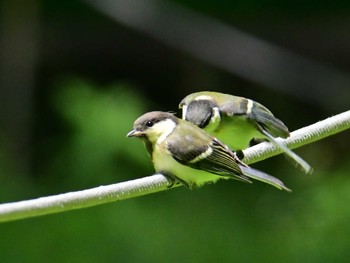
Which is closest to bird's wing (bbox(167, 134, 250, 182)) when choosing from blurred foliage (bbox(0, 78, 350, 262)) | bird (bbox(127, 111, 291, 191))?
bird (bbox(127, 111, 291, 191))

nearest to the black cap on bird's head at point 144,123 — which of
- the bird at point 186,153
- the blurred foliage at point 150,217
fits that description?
the bird at point 186,153

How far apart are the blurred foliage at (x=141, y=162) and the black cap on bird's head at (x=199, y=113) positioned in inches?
48.7

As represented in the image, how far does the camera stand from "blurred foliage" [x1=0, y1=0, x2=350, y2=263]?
11.9 feet

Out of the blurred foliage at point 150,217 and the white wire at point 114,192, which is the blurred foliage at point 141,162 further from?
the white wire at point 114,192

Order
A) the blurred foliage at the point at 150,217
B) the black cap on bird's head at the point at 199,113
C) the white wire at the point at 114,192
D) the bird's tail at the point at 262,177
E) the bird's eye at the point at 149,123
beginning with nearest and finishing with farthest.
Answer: the white wire at the point at 114,192 → the bird's tail at the point at 262,177 → the bird's eye at the point at 149,123 → the black cap on bird's head at the point at 199,113 → the blurred foliage at the point at 150,217

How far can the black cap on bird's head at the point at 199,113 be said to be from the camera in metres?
2.37

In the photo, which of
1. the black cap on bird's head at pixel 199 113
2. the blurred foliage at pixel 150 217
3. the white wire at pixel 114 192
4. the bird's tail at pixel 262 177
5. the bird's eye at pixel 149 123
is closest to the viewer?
the white wire at pixel 114 192

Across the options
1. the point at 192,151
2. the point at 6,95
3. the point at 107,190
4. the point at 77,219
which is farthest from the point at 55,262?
the point at 107,190

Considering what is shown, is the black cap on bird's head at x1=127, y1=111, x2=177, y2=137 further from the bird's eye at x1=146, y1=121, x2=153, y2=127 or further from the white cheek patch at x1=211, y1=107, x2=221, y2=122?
the white cheek patch at x1=211, y1=107, x2=221, y2=122

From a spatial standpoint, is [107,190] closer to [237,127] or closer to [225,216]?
[237,127]

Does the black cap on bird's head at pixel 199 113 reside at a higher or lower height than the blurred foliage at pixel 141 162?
higher

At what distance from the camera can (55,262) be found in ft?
11.9

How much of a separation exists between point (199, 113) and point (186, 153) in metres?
0.22

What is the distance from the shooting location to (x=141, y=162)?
3.85 m
